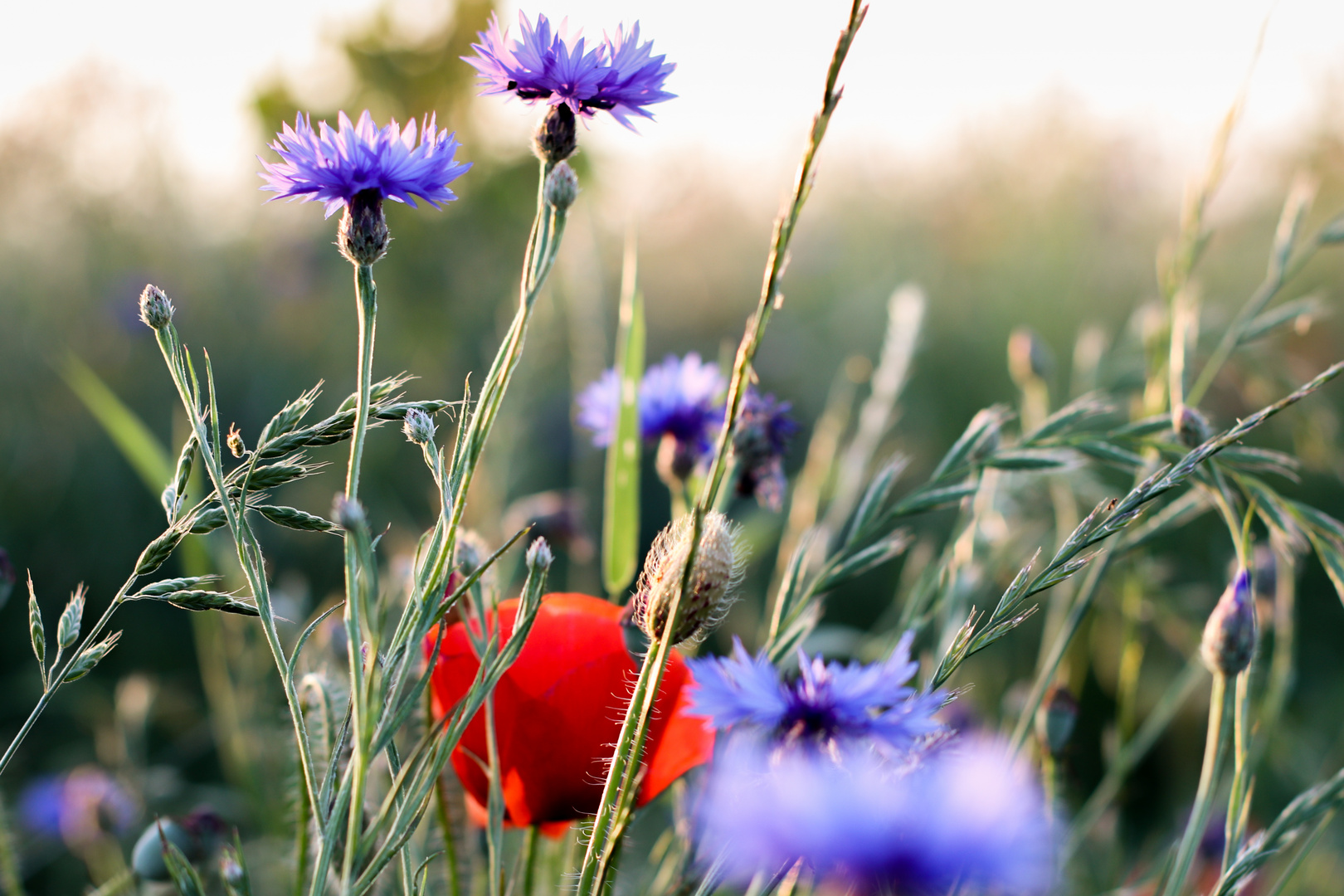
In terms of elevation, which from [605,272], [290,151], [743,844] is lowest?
[743,844]

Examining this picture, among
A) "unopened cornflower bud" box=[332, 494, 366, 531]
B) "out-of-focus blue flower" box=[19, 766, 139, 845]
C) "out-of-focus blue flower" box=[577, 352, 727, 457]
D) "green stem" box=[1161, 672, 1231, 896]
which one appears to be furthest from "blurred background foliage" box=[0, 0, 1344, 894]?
"unopened cornflower bud" box=[332, 494, 366, 531]

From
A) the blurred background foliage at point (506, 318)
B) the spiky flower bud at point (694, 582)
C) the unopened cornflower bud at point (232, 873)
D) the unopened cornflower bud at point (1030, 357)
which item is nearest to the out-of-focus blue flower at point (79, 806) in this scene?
the blurred background foliage at point (506, 318)

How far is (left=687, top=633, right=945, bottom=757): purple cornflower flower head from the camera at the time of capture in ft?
0.62

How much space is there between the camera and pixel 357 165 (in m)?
0.23

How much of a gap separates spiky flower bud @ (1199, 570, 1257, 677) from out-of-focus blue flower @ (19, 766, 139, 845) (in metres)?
0.52

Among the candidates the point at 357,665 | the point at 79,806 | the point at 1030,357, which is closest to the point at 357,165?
the point at 357,665

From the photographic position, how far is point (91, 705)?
3.13 ft

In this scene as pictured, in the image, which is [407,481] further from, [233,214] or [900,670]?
[900,670]

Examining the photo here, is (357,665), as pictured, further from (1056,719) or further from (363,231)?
(1056,719)

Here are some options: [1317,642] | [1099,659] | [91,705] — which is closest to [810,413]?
[1099,659]

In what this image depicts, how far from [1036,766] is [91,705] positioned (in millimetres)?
920

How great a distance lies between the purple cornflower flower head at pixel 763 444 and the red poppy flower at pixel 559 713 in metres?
0.13

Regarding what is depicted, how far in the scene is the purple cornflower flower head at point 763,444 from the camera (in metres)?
0.40

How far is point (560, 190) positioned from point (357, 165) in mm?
55
